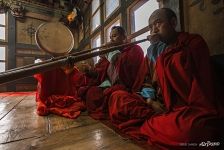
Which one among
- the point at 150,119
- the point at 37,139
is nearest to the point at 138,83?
the point at 150,119

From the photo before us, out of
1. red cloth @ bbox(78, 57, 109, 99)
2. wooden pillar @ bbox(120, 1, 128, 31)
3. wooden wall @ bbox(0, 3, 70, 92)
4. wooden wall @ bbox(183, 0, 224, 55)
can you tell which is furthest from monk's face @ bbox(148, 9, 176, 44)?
wooden wall @ bbox(0, 3, 70, 92)

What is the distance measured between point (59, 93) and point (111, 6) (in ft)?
10.7

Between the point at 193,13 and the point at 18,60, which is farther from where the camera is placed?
the point at 18,60

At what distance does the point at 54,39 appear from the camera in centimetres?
282

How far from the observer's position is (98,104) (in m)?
2.29

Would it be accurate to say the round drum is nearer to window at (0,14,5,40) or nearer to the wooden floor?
the wooden floor

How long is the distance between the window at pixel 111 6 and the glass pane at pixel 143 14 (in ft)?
3.25

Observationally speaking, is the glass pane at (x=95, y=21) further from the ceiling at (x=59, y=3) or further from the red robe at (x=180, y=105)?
the red robe at (x=180, y=105)

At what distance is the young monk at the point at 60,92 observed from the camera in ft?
7.61

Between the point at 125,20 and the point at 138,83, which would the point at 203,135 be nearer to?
the point at 138,83

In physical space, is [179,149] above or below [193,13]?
below

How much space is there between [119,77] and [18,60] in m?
7.92

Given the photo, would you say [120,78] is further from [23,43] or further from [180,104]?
[23,43]

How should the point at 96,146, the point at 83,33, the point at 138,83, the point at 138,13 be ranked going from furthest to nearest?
the point at 83,33 → the point at 138,13 → the point at 138,83 → the point at 96,146
